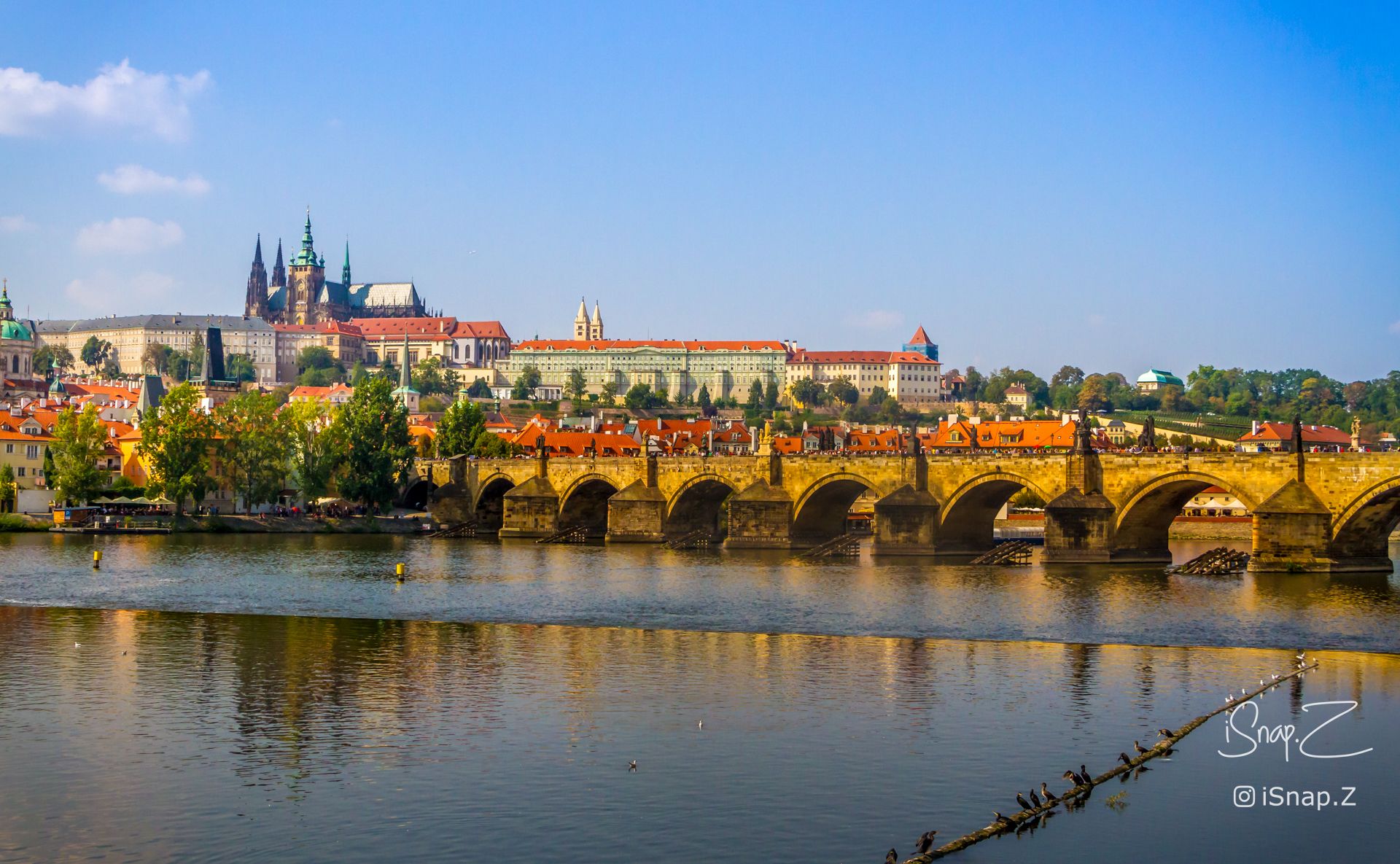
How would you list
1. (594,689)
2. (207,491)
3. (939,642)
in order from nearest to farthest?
(594,689) < (939,642) < (207,491)

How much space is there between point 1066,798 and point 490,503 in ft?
228

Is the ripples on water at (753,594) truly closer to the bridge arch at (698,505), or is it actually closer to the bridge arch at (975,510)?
the bridge arch at (975,510)

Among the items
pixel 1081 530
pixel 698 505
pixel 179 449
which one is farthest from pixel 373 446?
pixel 1081 530

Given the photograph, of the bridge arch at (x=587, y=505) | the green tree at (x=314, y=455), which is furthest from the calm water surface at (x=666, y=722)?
the green tree at (x=314, y=455)

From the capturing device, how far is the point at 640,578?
54.6 m

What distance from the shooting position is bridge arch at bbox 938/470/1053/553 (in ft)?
200

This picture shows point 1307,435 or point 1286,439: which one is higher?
point 1307,435

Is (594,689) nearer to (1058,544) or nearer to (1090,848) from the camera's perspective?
(1090,848)

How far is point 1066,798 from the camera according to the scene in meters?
21.5

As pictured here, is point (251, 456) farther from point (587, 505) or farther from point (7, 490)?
point (587, 505)

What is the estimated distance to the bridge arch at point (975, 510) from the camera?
200 ft

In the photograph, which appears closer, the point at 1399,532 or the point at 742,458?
the point at 742,458

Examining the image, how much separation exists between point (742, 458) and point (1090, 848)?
51349 millimetres


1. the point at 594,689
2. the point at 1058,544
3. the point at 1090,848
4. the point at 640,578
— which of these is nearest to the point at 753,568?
the point at 640,578
